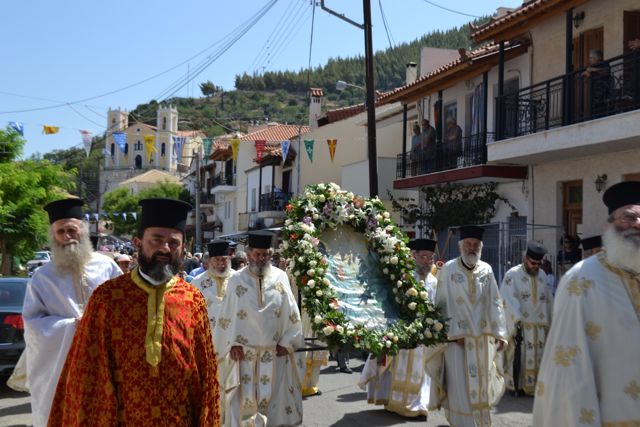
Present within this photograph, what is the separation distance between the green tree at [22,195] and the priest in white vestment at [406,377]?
47.3ft

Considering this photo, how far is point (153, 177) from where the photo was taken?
112 meters

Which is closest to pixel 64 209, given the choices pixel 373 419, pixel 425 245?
pixel 373 419

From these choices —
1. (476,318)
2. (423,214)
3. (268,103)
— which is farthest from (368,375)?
(268,103)

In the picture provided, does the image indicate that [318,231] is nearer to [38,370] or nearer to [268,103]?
[38,370]

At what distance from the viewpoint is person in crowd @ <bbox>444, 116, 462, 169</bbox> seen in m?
22.7

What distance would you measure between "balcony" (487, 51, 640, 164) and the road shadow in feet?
23.5

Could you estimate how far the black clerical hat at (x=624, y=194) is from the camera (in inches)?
197

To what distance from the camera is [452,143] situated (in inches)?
904

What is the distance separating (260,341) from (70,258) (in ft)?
8.82

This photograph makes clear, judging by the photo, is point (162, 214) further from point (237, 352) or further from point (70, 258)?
point (237, 352)

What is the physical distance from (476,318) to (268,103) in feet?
587

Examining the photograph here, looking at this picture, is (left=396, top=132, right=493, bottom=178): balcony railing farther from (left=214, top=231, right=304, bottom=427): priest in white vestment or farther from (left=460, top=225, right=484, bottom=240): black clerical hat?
(left=214, top=231, right=304, bottom=427): priest in white vestment

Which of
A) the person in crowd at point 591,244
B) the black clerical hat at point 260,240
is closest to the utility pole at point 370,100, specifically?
the person in crowd at point 591,244

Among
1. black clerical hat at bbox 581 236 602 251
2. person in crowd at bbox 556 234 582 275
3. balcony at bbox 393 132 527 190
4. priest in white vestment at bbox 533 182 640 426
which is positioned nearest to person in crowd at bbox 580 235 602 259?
black clerical hat at bbox 581 236 602 251
